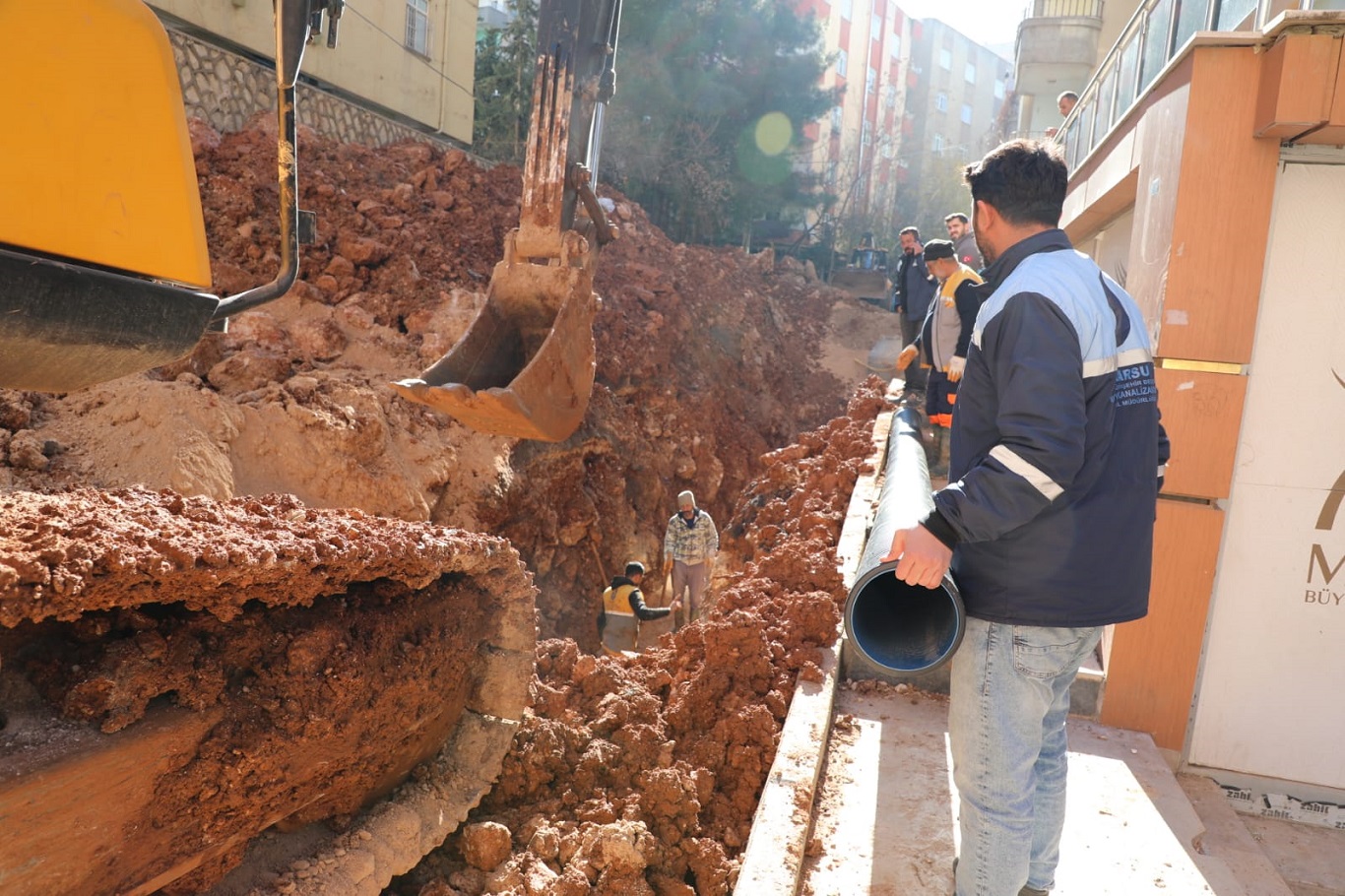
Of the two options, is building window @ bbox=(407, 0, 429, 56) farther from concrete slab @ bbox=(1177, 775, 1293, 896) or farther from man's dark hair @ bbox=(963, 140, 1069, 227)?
concrete slab @ bbox=(1177, 775, 1293, 896)

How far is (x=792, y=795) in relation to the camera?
3199mm

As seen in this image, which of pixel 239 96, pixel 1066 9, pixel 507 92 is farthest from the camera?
pixel 1066 9

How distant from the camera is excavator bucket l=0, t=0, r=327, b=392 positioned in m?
2.33

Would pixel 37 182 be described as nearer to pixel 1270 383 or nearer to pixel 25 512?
pixel 25 512

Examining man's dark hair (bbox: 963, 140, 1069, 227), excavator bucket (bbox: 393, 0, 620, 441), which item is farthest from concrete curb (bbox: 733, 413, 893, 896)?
excavator bucket (bbox: 393, 0, 620, 441)

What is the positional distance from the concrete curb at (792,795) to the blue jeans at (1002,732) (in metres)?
0.61

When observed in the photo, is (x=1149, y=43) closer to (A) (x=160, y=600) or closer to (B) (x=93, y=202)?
(B) (x=93, y=202)

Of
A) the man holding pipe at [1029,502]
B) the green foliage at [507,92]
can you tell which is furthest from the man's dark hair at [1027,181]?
the green foliage at [507,92]

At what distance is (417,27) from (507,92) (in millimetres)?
4937

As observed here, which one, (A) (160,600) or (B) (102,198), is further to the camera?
(B) (102,198)

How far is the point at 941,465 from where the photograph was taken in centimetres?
704

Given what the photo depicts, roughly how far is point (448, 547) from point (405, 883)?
124 centimetres

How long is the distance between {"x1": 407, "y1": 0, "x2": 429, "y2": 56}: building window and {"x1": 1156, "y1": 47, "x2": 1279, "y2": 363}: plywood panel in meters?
14.5

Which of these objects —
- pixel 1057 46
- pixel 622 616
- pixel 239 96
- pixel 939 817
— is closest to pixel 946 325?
pixel 939 817
